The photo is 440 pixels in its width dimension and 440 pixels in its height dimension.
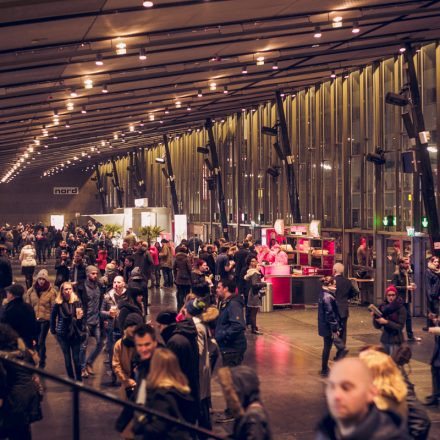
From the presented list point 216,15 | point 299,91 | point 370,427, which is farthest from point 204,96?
point 370,427

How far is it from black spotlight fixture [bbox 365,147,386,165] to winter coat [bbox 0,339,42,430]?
1693cm

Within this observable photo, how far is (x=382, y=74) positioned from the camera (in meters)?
24.4

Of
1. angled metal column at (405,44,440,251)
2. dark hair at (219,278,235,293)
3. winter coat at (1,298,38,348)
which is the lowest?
winter coat at (1,298,38,348)

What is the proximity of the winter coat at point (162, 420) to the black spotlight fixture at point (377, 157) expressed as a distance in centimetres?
1778

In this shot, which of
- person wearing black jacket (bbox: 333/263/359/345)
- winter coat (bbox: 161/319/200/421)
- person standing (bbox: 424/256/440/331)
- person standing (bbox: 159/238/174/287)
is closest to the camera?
winter coat (bbox: 161/319/200/421)

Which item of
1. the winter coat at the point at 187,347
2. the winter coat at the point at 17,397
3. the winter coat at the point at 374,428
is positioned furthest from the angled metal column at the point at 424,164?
the winter coat at the point at 374,428

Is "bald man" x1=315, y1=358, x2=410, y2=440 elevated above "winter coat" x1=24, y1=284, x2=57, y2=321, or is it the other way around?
"bald man" x1=315, y1=358, x2=410, y2=440

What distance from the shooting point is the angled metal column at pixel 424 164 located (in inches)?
781

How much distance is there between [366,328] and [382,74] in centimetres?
821

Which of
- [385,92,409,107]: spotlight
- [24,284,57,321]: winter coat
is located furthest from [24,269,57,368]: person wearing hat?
[385,92,409,107]: spotlight

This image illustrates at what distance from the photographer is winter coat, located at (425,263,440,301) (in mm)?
16609

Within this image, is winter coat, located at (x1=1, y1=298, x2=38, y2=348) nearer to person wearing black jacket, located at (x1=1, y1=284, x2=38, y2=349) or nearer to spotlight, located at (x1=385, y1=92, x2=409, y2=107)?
person wearing black jacket, located at (x1=1, y1=284, x2=38, y2=349)

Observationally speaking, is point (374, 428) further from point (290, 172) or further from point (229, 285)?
point (290, 172)

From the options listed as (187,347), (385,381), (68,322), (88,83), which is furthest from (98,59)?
(385,381)
